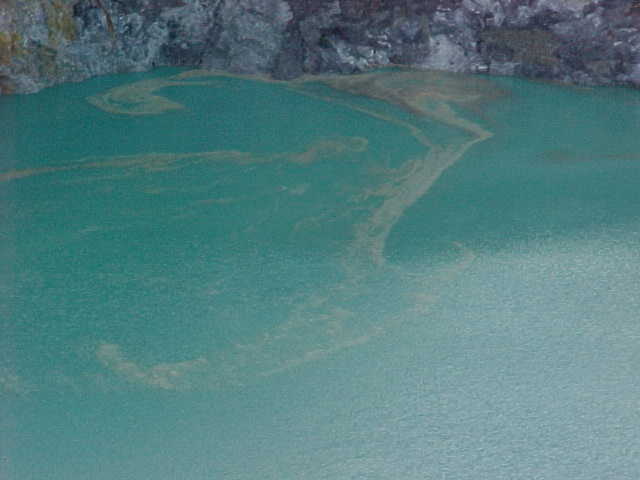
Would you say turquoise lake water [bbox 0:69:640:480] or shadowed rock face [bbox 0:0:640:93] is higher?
shadowed rock face [bbox 0:0:640:93]

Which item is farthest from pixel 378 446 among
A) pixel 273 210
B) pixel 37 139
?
pixel 37 139

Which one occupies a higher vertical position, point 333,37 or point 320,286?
point 333,37

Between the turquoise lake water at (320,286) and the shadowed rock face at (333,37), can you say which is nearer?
the turquoise lake water at (320,286)

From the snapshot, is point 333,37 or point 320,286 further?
point 333,37

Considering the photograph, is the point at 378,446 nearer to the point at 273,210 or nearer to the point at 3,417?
the point at 3,417
